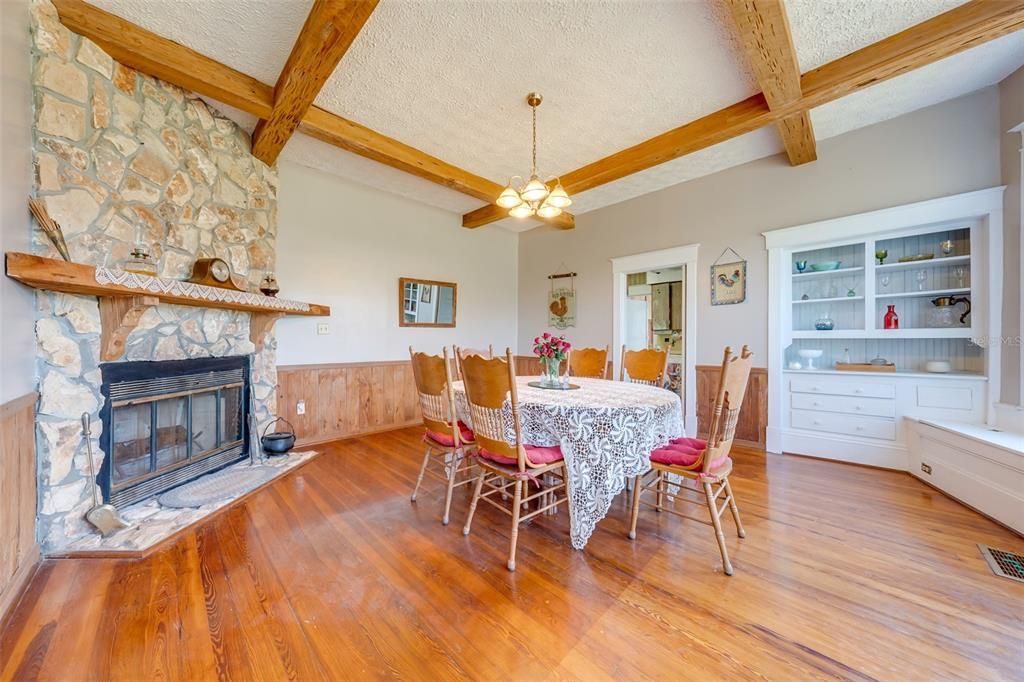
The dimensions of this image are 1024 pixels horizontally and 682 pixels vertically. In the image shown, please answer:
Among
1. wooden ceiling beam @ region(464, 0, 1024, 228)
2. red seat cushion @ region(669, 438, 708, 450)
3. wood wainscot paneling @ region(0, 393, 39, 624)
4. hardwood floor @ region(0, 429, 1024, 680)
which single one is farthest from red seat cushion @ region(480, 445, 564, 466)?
wooden ceiling beam @ region(464, 0, 1024, 228)

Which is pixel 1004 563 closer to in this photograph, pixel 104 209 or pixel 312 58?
pixel 312 58

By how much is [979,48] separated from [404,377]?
522 cm

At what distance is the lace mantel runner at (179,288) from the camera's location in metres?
1.84

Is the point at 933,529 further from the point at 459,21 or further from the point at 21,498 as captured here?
the point at 21,498

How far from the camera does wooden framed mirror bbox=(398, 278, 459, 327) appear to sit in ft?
15.0

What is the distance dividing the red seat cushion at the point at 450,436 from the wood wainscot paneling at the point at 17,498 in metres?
1.76

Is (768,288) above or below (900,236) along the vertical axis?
below

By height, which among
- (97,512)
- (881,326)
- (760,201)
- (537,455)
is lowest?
(97,512)

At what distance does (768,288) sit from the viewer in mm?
3594

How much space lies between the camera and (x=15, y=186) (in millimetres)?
1656

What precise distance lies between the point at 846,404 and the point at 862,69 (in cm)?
250

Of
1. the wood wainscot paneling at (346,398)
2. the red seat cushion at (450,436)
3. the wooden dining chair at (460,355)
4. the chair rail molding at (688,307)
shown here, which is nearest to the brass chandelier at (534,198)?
the wooden dining chair at (460,355)

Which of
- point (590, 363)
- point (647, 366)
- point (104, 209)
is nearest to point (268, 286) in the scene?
point (104, 209)

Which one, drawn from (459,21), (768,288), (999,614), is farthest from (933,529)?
(459,21)
